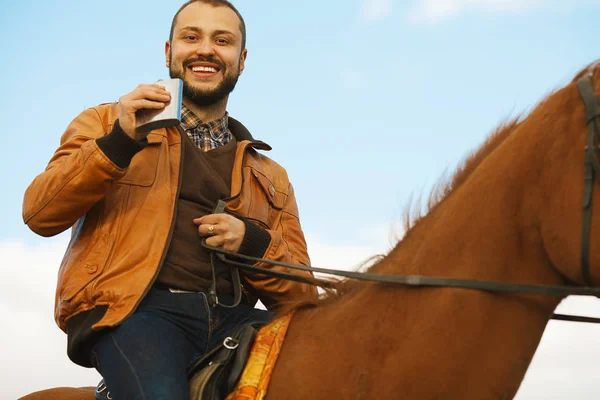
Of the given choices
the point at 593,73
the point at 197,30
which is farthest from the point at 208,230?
the point at 593,73

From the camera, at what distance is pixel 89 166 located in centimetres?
426

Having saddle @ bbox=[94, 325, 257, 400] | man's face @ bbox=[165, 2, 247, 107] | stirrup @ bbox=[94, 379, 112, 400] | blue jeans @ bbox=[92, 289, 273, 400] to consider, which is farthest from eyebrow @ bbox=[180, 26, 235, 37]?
stirrup @ bbox=[94, 379, 112, 400]

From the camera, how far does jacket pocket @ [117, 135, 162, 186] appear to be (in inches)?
184

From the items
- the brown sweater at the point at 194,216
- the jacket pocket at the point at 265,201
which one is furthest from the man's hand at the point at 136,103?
the jacket pocket at the point at 265,201

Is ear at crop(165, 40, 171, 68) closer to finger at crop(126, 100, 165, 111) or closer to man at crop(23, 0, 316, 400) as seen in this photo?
man at crop(23, 0, 316, 400)

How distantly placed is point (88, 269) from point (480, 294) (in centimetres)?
226

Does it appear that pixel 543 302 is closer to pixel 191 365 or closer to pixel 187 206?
pixel 191 365

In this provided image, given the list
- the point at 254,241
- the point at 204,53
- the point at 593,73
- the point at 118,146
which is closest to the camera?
the point at 593,73

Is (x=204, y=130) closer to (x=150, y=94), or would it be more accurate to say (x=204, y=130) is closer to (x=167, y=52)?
(x=167, y=52)

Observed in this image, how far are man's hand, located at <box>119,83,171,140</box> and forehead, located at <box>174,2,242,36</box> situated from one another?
1.12 m

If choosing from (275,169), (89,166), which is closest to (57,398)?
(89,166)

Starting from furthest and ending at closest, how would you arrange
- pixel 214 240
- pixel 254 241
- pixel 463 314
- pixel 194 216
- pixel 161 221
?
pixel 254 241
pixel 194 216
pixel 214 240
pixel 161 221
pixel 463 314

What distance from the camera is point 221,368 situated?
13.1ft

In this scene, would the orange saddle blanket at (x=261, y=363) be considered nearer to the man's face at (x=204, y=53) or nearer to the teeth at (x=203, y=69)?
the man's face at (x=204, y=53)
